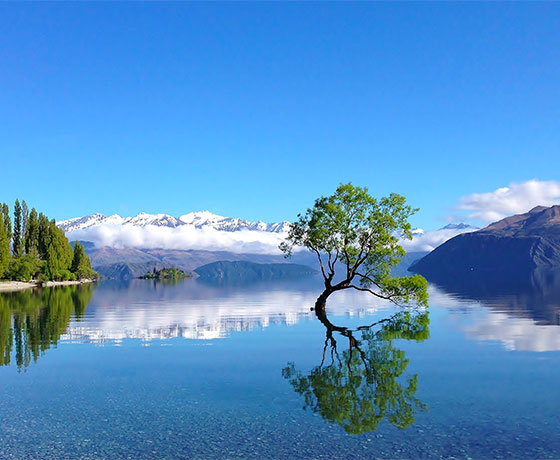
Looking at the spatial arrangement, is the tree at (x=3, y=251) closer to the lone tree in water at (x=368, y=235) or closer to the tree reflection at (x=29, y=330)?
the tree reflection at (x=29, y=330)

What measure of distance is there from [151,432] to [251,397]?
25.6 ft

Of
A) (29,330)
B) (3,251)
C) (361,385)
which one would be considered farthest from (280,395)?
(3,251)

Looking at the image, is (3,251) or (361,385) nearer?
(361,385)

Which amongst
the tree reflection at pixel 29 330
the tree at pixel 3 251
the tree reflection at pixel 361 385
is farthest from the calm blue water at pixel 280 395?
the tree at pixel 3 251

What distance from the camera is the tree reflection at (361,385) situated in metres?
26.5

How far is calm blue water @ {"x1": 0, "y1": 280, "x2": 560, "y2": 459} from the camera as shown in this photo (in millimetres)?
22906

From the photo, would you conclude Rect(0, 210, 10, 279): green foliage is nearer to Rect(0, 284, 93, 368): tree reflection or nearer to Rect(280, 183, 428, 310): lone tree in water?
Rect(0, 284, 93, 368): tree reflection

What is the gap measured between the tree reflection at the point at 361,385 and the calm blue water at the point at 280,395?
130 millimetres

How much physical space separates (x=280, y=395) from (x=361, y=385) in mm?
5381

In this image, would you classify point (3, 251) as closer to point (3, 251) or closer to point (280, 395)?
point (3, 251)

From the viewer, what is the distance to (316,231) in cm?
8262

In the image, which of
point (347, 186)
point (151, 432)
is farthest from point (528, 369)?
point (347, 186)

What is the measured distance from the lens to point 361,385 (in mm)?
33094

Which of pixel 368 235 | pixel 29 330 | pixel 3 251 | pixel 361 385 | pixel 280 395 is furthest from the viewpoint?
pixel 3 251
